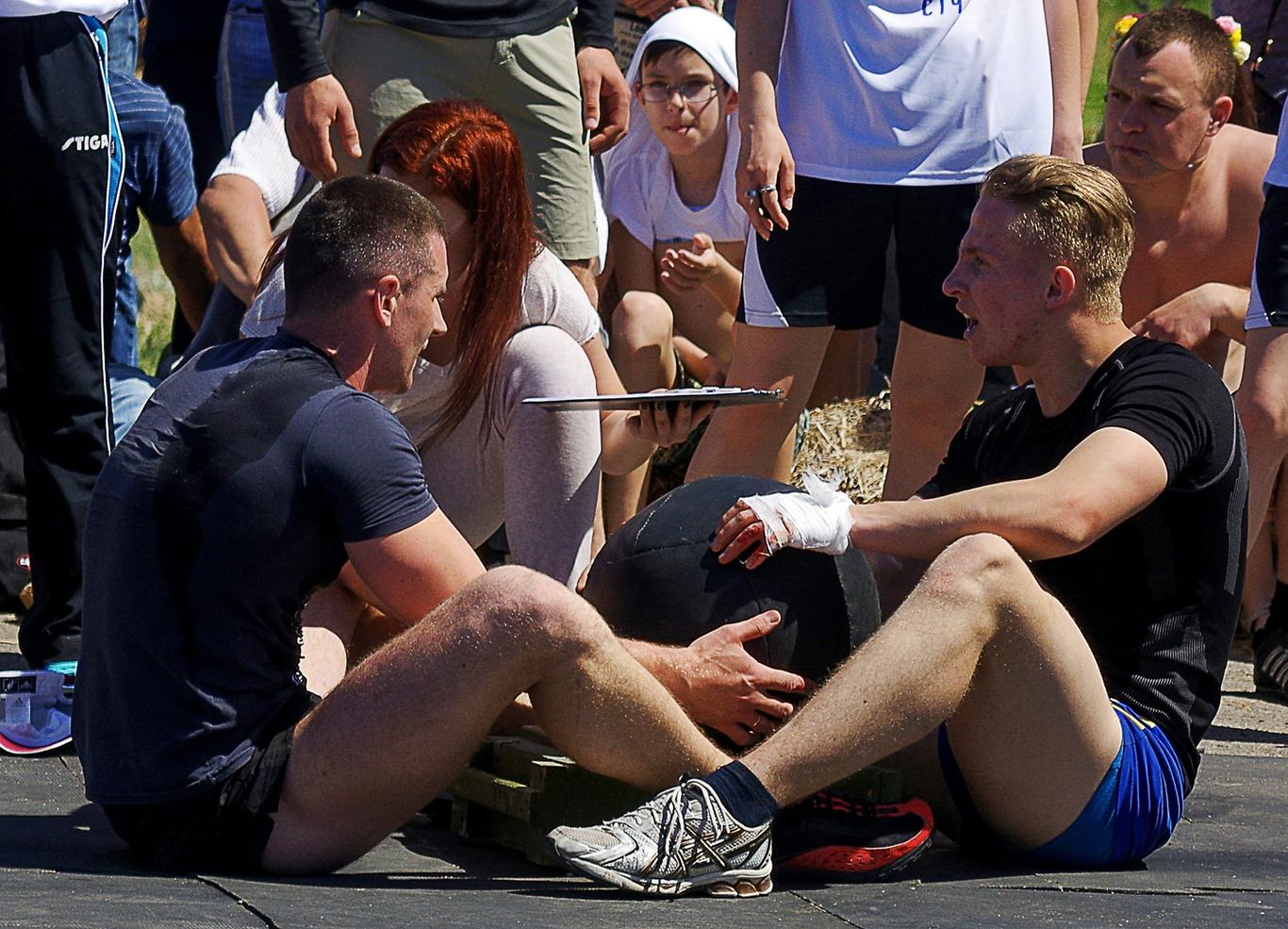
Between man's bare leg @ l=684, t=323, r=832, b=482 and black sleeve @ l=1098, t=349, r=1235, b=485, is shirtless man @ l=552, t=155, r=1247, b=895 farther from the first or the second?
man's bare leg @ l=684, t=323, r=832, b=482

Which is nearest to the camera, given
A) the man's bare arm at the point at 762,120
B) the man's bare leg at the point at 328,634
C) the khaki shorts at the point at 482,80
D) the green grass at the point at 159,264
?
the man's bare leg at the point at 328,634

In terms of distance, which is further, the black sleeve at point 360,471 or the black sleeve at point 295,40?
the black sleeve at point 295,40

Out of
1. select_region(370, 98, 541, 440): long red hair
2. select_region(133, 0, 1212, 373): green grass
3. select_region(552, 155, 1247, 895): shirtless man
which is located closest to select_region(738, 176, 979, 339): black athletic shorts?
select_region(370, 98, 541, 440): long red hair

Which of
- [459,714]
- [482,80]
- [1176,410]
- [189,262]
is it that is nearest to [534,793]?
[459,714]

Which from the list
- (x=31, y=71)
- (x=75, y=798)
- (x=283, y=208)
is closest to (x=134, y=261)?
(x=283, y=208)

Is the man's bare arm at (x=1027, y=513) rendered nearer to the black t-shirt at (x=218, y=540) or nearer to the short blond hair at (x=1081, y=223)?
the short blond hair at (x=1081, y=223)

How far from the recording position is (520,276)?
4516 millimetres

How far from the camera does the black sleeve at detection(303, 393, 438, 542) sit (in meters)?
3.13

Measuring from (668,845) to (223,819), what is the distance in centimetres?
75

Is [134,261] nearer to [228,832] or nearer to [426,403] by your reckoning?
[426,403]

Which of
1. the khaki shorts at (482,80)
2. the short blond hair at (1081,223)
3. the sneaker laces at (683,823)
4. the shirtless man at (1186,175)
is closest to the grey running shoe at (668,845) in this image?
the sneaker laces at (683,823)

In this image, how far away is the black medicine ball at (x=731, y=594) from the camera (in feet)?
11.6

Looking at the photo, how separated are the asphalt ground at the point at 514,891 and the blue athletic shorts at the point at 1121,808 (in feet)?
0.14

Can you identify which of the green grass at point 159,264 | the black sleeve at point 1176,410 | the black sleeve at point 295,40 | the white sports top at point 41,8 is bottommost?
the green grass at point 159,264
